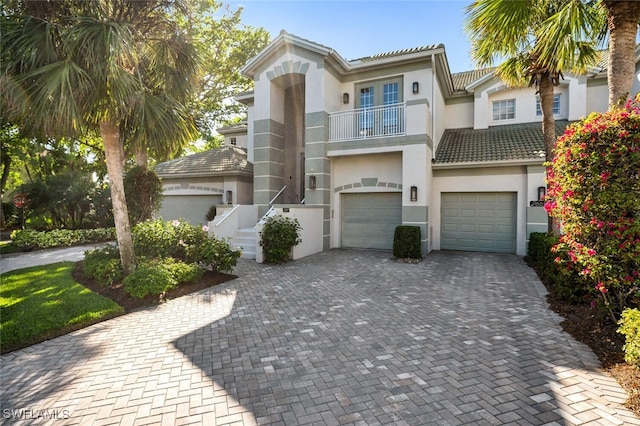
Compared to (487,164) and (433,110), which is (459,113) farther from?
(487,164)

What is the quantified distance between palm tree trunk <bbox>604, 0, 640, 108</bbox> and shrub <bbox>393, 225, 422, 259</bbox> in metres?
6.25

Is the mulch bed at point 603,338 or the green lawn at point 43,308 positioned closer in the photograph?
the mulch bed at point 603,338

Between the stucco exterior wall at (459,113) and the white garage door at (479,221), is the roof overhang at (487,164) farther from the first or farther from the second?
the stucco exterior wall at (459,113)

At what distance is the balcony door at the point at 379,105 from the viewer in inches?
479

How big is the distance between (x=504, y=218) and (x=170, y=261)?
1179cm

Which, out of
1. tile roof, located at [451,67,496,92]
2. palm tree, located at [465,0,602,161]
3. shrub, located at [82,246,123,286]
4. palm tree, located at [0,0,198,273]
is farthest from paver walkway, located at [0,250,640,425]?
tile roof, located at [451,67,496,92]

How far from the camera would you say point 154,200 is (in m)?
12.0

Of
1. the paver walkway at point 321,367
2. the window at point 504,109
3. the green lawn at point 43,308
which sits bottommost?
the paver walkway at point 321,367

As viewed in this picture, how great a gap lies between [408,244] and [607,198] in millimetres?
6769

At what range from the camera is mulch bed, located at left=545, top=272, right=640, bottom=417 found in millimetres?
3438

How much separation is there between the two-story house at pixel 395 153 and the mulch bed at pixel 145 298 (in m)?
3.45

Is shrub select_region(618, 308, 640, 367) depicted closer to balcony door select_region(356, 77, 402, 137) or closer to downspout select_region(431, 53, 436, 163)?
balcony door select_region(356, 77, 402, 137)

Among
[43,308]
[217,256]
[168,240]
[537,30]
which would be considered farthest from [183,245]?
[537,30]

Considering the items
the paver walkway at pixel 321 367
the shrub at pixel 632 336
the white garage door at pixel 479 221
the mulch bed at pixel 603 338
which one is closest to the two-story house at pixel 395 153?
the white garage door at pixel 479 221
